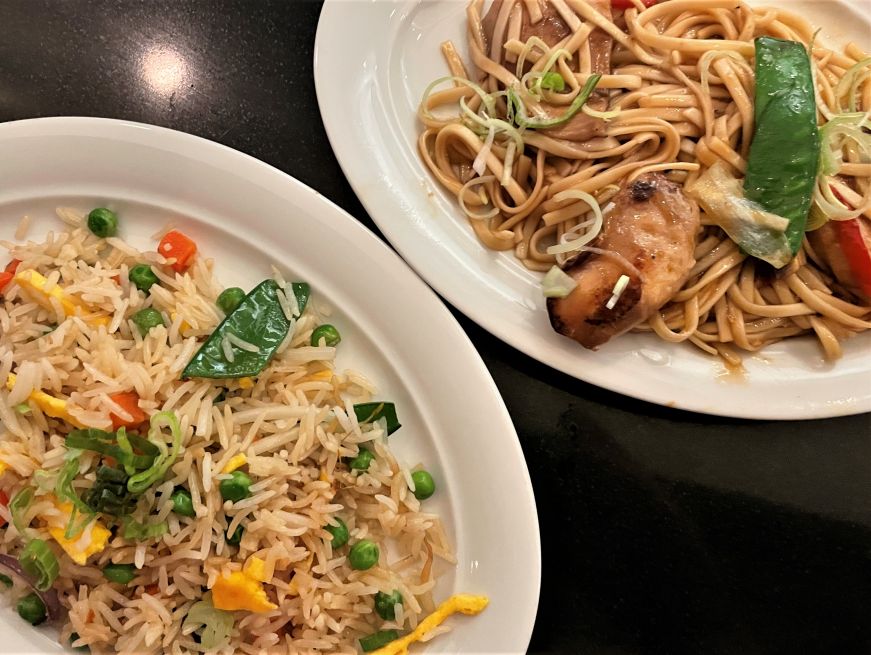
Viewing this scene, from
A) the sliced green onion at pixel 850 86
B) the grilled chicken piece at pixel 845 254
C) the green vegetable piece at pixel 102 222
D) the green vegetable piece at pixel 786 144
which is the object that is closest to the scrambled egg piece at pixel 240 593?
the green vegetable piece at pixel 102 222

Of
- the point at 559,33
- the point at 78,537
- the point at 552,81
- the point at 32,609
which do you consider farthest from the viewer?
the point at 559,33

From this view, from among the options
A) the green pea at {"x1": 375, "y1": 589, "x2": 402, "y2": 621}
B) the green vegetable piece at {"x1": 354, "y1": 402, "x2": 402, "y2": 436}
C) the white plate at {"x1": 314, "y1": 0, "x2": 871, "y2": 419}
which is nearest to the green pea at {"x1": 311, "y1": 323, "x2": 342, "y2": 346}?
the green vegetable piece at {"x1": 354, "y1": 402, "x2": 402, "y2": 436}

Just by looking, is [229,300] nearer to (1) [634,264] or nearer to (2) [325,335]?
(2) [325,335]

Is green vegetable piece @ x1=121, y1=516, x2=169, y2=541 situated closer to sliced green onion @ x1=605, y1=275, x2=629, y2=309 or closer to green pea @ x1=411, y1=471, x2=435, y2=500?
green pea @ x1=411, y1=471, x2=435, y2=500

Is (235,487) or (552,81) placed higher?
(552,81)

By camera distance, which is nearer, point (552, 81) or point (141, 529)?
point (141, 529)

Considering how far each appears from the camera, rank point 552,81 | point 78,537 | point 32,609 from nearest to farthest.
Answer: point 78,537 < point 32,609 < point 552,81

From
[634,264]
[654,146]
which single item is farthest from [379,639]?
[654,146]
